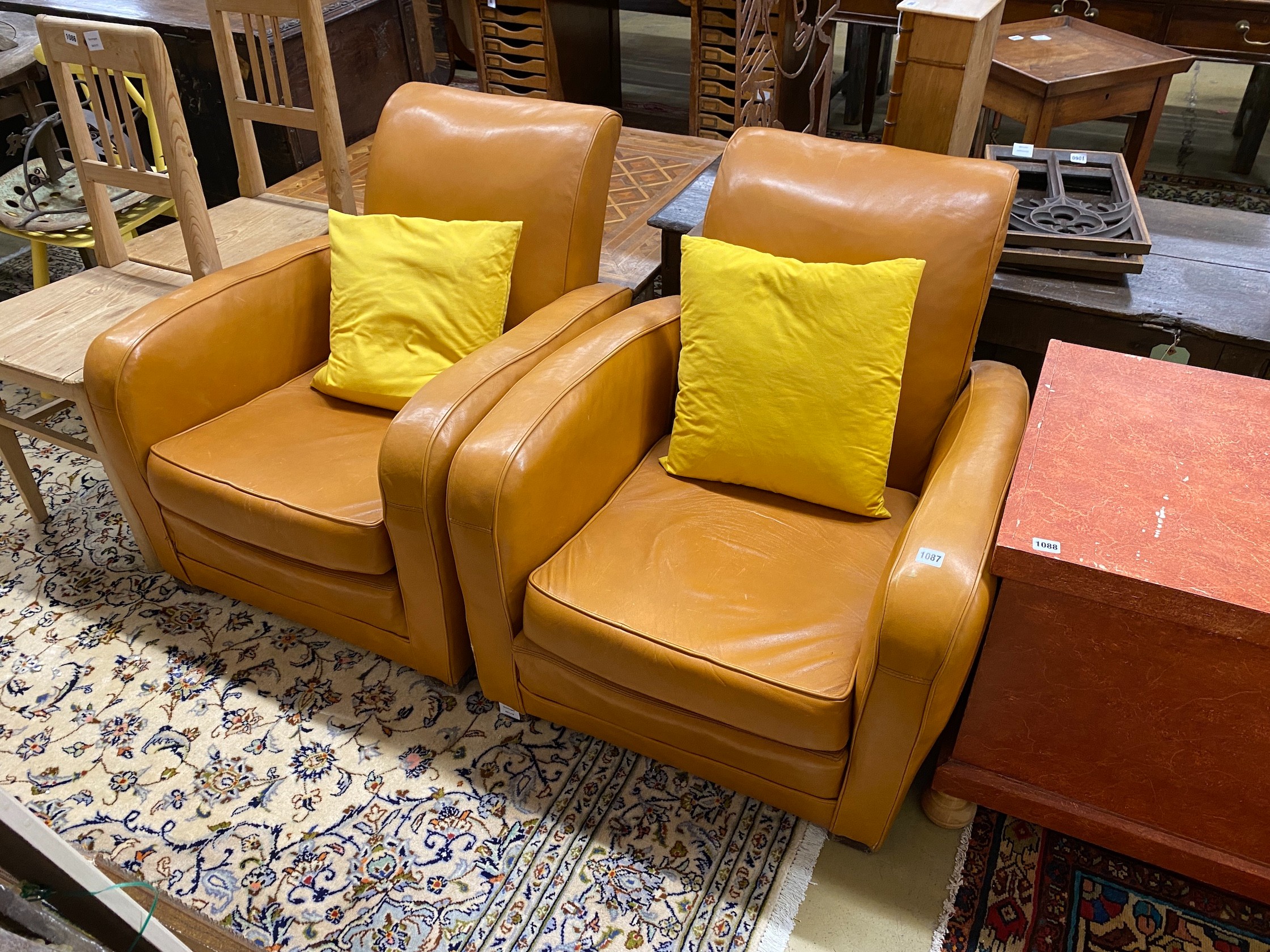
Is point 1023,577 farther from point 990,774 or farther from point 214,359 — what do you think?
point 214,359

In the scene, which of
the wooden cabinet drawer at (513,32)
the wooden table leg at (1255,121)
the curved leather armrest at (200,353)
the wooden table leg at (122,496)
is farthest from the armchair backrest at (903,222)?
the wooden table leg at (1255,121)

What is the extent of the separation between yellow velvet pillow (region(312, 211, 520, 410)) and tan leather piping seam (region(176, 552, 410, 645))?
42 centimetres

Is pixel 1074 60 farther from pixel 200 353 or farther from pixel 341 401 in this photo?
pixel 200 353

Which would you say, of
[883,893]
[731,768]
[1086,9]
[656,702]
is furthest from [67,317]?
[1086,9]

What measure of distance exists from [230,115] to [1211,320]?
2.27 meters

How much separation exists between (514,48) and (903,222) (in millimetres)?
3003

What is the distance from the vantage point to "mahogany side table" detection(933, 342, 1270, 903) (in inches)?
47.1

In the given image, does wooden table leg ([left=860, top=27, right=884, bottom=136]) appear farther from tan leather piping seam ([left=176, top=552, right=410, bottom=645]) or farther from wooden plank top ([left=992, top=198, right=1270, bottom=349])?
tan leather piping seam ([left=176, top=552, right=410, bottom=645])

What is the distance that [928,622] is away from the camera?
1.22 meters

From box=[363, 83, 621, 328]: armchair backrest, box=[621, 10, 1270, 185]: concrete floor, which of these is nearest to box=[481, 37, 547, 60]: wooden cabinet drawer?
box=[621, 10, 1270, 185]: concrete floor

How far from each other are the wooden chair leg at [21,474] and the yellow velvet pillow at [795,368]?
5.16ft

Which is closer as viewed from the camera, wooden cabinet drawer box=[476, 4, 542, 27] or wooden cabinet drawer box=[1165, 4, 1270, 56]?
wooden cabinet drawer box=[1165, 4, 1270, 56]

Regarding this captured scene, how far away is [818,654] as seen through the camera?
1390 mm

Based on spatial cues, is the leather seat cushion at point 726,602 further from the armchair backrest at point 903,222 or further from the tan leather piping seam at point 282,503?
the tan leather piping seam at point 282,503
